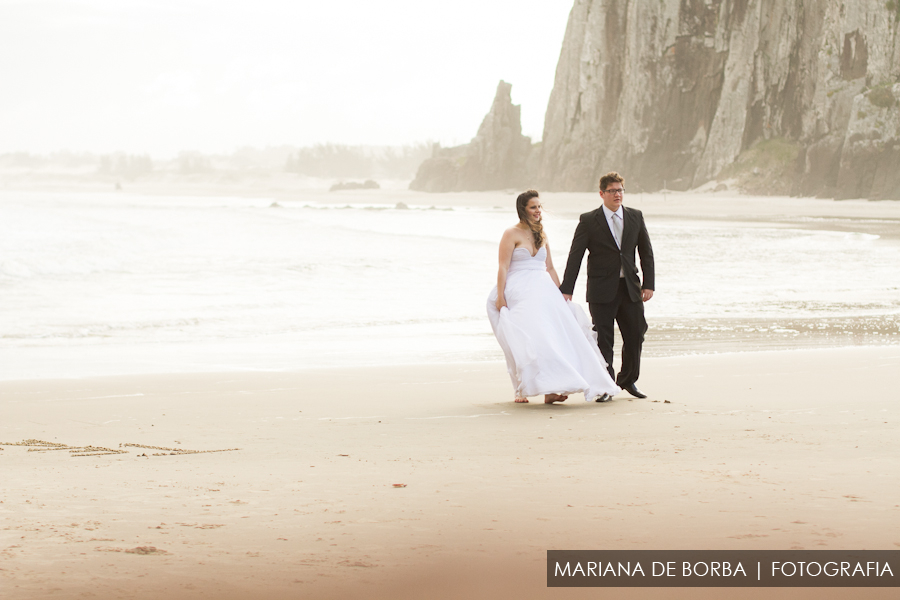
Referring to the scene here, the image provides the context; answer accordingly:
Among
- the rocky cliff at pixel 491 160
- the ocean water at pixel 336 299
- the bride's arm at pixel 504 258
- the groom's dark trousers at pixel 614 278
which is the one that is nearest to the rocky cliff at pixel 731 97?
the rocky cliff at pixel 491 160

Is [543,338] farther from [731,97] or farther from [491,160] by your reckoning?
[491,160]

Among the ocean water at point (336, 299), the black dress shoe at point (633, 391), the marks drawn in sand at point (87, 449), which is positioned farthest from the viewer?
the ocean water at point (336, 299)

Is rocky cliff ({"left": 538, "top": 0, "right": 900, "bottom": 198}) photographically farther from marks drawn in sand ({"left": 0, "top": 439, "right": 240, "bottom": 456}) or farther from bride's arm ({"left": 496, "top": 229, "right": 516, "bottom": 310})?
marks drawn in sand ({"left": 0, "top": 439, "right": 240, "bottom": 456})

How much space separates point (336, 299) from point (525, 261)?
9.57 metres

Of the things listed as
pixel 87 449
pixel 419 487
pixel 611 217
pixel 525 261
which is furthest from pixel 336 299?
pixel 419 487

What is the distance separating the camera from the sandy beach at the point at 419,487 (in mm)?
2801

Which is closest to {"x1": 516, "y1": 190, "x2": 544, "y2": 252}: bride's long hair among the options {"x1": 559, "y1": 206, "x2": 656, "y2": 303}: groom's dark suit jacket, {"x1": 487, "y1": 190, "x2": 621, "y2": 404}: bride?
{"x1": 487, "y1": 190, "x2": 621, "y2": 404}: bride

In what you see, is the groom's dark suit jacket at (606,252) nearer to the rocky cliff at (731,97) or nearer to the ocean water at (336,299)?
the ocean water at (336,299)

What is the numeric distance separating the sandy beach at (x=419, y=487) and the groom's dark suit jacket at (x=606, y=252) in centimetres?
86

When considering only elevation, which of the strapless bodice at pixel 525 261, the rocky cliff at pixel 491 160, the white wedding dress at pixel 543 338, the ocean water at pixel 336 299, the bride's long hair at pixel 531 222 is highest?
the rocky cliff at pixel 491 160

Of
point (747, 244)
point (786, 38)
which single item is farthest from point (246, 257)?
point (786, 38)

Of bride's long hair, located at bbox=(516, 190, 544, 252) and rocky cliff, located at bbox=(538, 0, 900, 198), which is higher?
rocky cliff, located at bbox=(538, 0, 900, 198)

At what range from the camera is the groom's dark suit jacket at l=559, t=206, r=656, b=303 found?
661 cm

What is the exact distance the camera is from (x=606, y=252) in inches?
262
